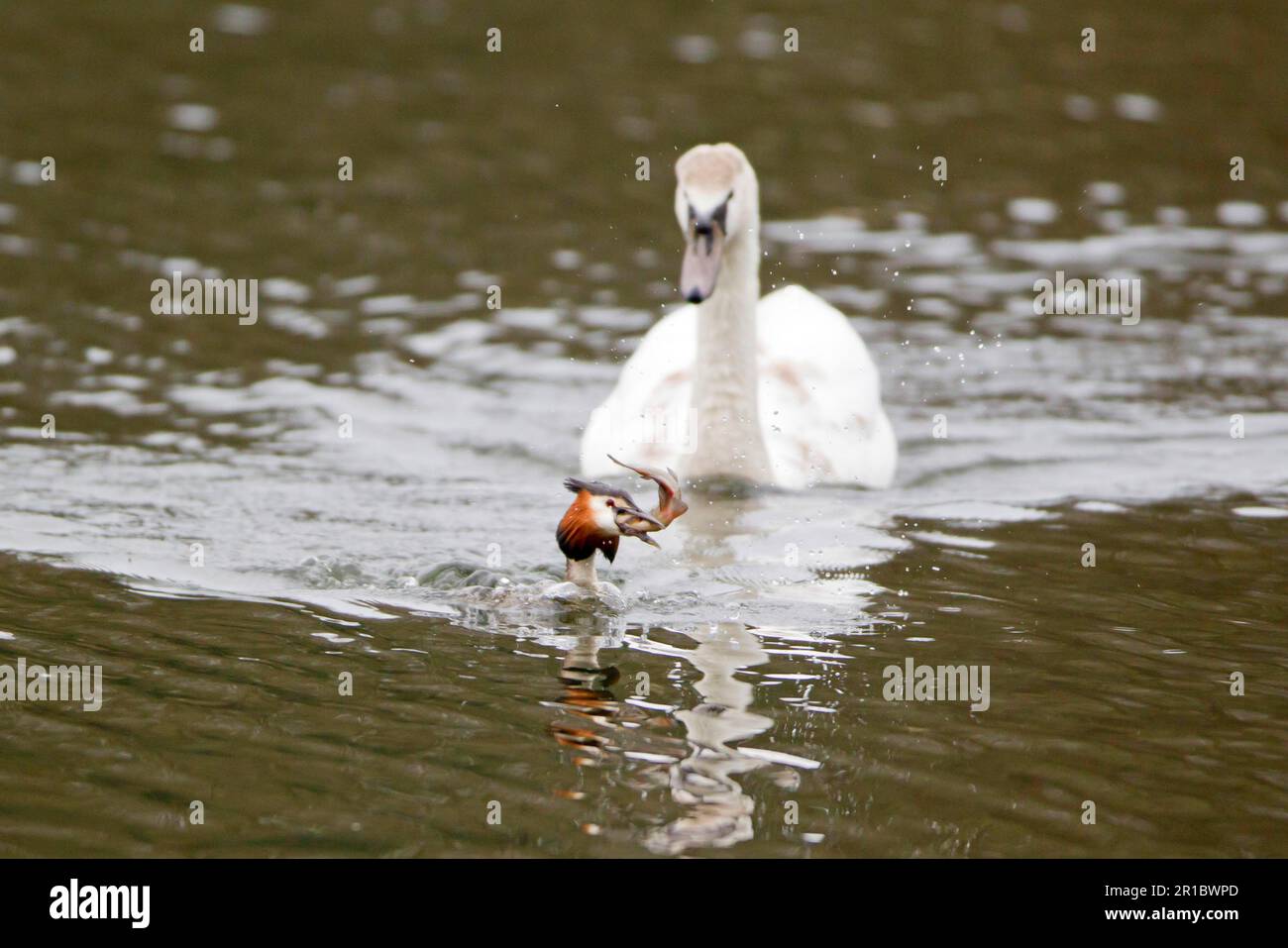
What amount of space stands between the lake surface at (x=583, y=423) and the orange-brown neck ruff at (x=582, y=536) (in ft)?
0.92

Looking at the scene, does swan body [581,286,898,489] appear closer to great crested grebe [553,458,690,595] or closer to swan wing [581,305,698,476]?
swan wing [581,305,698,476]

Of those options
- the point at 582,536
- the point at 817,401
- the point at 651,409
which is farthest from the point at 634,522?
the point at 817,401

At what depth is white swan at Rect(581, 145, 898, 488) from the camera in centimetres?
1035

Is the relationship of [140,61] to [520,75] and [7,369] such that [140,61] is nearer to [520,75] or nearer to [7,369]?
[520,75]

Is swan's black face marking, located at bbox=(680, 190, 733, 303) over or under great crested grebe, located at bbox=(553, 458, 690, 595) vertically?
over

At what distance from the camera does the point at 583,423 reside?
40.0 feet

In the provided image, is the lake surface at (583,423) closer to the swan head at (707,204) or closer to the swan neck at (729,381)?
the swan neck at (729,381)

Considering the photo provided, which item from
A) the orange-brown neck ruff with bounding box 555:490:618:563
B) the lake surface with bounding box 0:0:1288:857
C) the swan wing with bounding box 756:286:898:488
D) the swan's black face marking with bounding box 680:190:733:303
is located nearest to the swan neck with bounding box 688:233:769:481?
the swan wing with bounding box 756:286:898:488

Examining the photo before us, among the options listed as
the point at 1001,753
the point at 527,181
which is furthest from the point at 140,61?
the point at 1001,753

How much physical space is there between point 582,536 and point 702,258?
2170 millimetres

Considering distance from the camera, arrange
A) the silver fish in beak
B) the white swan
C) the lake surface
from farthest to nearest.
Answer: the white swan < the silver fish in beak < the lake surface

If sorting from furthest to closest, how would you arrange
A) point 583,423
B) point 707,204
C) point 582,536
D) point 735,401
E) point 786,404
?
point 583,423
point 786,404
point 735,401
point 707,204
point 582,536

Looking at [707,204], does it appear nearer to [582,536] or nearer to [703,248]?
[703,248]

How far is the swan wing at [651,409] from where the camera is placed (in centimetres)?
1092
